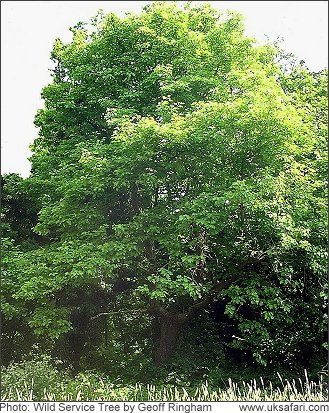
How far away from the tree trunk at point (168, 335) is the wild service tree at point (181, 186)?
0.02 m

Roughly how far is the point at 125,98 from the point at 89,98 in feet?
2.55

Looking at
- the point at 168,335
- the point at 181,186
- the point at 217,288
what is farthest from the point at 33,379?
the point at 181,186

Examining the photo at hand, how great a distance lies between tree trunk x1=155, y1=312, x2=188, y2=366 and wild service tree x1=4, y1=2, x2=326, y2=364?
24 millimetres

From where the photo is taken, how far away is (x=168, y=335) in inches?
372

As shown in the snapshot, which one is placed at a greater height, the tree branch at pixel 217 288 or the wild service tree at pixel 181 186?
the wild service tree at pixel 181 186

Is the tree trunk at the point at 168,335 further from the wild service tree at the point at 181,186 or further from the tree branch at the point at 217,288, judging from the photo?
the tree branch at the point at 217,288

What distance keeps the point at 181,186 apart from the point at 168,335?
2698 mm

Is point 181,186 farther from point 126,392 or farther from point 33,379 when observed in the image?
point 33,379

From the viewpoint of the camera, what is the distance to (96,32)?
410 inches

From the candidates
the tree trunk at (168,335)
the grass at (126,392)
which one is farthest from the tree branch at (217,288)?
the grass at (126,392)

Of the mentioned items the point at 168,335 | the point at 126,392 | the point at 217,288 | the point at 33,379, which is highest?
the point at 217,288

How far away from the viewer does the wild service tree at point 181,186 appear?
7992 millimetres

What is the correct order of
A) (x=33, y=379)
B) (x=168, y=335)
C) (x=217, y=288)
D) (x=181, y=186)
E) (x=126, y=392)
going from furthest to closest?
(x=168, y=335), (x=181, y=186), (x=217, y=288), (x=33, y=379), (x=126, y=392)

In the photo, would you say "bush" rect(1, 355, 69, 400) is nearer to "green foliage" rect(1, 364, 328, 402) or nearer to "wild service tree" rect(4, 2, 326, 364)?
"green foliage" rect(1, 364, 328, 402)
